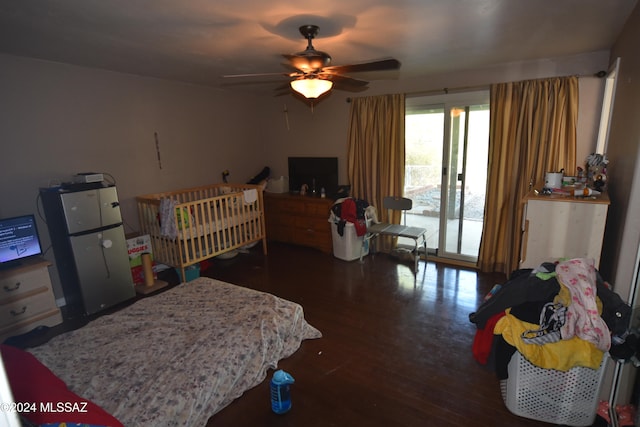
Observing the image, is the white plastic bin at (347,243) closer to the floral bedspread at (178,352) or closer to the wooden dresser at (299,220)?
the wooden dresser at (299,220)

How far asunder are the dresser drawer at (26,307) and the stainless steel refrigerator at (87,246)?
11.5 inches

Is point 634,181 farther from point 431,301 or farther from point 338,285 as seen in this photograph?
point 338,285

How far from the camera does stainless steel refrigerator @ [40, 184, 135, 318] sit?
2.98 metres

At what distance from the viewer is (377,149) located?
446cm

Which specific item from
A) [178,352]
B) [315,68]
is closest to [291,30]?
[315,68]

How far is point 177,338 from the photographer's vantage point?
209 cm

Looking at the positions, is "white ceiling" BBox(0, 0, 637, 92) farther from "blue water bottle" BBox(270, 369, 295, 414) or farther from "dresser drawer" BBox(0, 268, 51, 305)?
"blue water bottle" BBox(270, 369, 295, 414)

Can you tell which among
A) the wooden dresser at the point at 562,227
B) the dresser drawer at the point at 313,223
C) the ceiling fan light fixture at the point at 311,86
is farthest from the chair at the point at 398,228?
the ceiling fan light fixture at the point at 311,86

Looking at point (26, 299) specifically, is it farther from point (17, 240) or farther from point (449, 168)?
point (449, 168)

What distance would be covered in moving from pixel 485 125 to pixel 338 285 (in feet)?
8.46

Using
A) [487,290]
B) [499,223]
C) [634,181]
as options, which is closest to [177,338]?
[634,181]

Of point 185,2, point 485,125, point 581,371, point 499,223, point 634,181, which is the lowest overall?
point 581,371

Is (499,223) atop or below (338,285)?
atop

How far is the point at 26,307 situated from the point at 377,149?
4034mm
